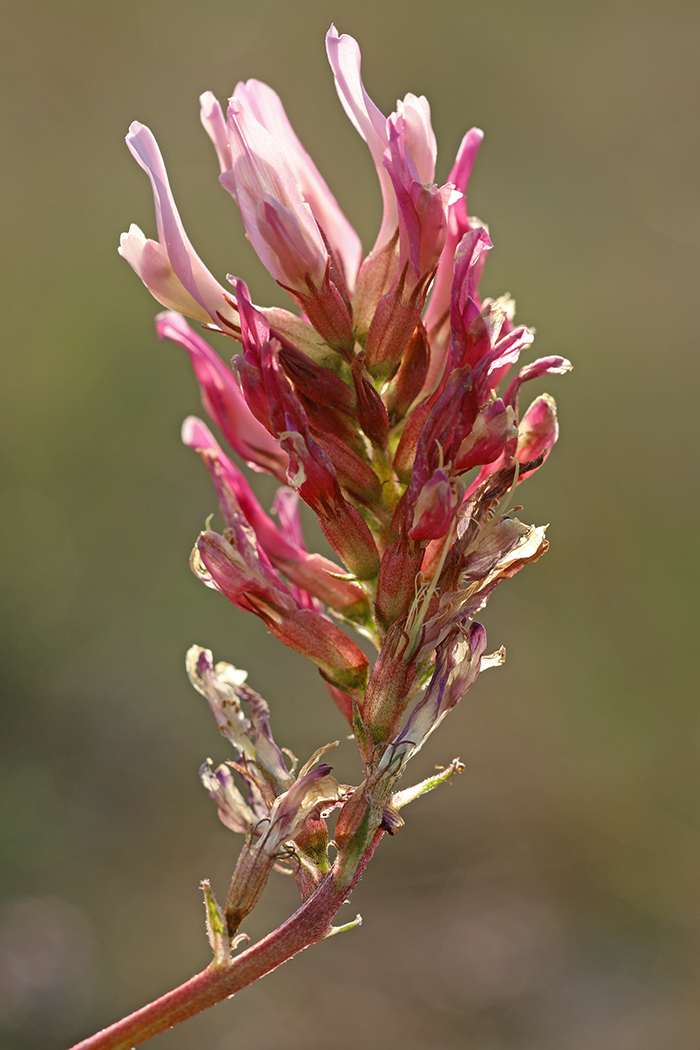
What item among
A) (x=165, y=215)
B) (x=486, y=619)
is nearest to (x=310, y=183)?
(x=165, y=215)

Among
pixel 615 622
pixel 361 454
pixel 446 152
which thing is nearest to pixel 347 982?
pixel 615 622

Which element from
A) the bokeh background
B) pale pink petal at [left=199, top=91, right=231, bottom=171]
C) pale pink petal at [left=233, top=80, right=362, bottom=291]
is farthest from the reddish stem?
the bokeh background

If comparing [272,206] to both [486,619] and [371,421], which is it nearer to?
[371,421]

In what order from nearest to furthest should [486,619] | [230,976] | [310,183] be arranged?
1. [230,976]
2. [310,183]
3. [486,619]

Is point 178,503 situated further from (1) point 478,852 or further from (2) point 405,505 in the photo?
(2) point 405,505

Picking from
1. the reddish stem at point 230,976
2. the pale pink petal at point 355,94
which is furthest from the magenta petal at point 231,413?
the reddish stem at point 230,976

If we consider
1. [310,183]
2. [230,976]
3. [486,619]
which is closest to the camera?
[230,976]

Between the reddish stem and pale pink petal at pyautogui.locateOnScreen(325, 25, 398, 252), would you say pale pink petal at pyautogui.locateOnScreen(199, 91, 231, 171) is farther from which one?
the reddish stem
